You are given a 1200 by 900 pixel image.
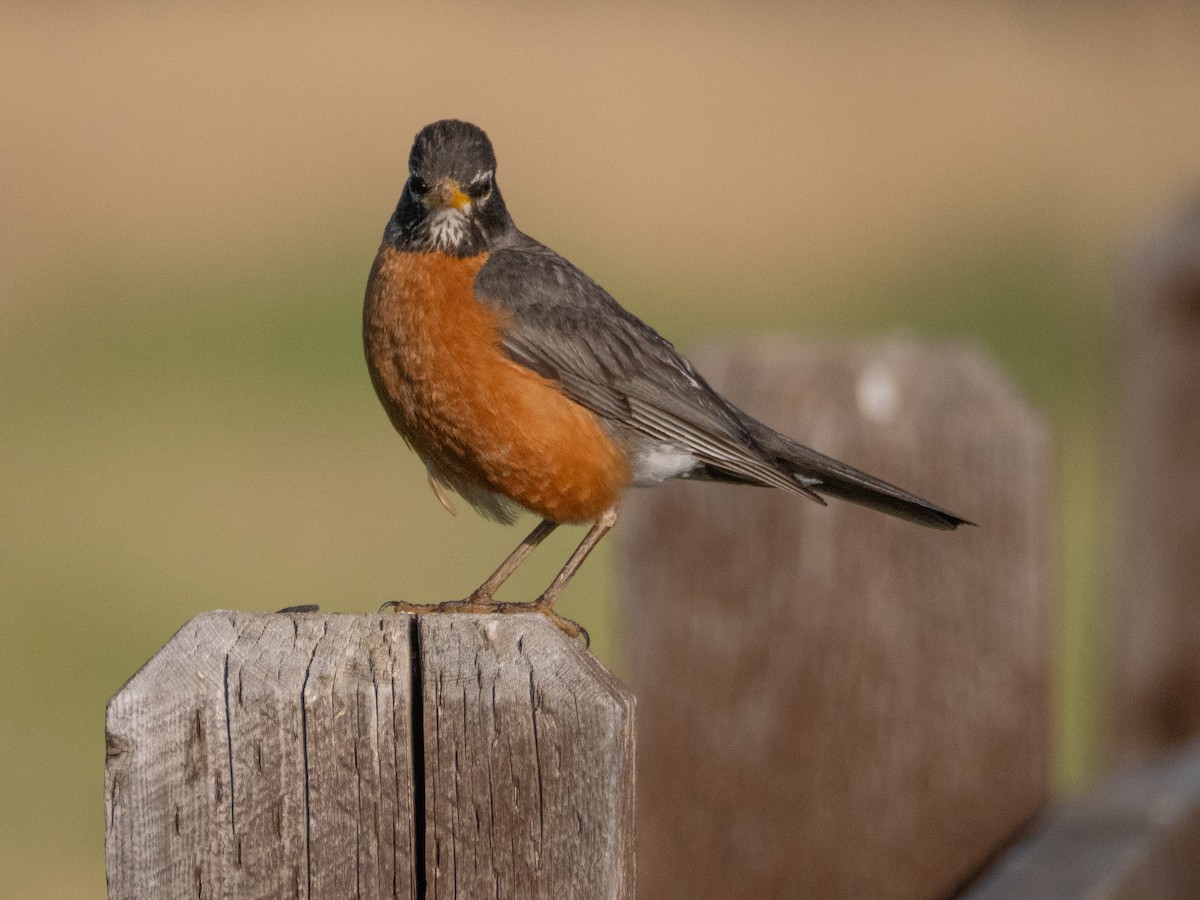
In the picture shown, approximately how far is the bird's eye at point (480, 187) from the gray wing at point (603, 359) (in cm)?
18

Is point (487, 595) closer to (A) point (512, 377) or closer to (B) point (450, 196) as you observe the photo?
(A) point (512, 377)

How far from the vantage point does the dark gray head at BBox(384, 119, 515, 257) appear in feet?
15.4

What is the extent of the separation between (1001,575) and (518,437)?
123cm

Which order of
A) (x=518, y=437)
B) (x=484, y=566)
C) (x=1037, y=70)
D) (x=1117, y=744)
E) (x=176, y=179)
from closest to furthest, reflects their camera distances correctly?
(x=518, y=437), (x=1117, y=744), (x=484, y=566), (x=176, y=179), (x=1037, y=70)

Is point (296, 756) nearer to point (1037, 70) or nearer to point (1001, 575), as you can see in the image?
point (1001, 575)

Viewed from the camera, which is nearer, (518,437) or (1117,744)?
(518,437)

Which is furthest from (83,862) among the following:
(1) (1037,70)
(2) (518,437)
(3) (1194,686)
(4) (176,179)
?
(1) (1037,70)

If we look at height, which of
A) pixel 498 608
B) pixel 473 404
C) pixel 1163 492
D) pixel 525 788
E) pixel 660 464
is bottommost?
pixel 525 788

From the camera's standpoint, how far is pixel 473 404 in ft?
14.8

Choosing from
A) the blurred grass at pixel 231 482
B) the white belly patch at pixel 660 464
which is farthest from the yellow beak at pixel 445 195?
the blurred grass at pixel 231 482

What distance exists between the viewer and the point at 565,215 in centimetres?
1309

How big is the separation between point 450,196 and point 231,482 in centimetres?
632

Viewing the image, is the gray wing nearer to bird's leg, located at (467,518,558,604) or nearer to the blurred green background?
bird's leg, located at (467,518,558,604)

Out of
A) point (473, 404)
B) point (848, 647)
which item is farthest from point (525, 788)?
point (473, 404)
